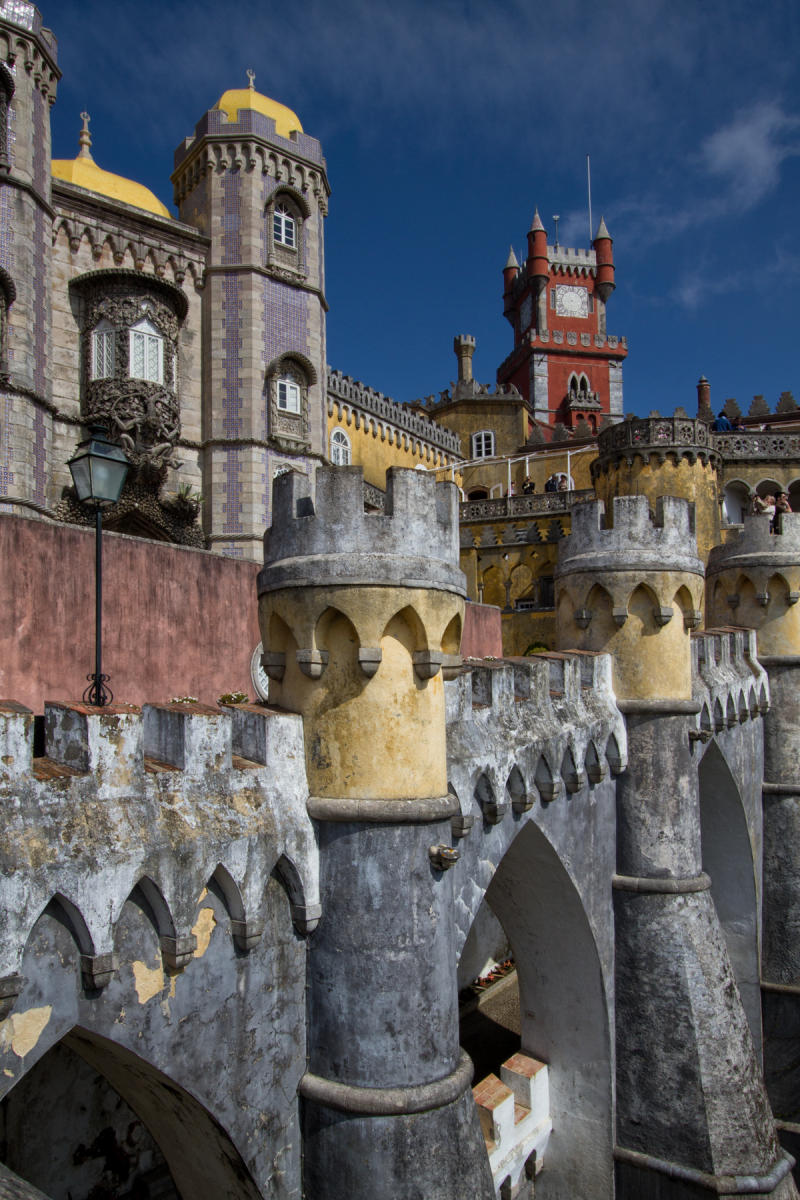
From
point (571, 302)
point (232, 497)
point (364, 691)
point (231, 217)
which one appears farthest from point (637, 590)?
point (571, 302)

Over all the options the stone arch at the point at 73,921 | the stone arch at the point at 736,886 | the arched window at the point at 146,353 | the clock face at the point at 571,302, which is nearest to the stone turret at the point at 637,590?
the stone arch at the point at 736,886

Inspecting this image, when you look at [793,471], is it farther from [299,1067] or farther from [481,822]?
[299,1067]

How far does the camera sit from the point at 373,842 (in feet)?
21.4

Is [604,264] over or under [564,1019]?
over

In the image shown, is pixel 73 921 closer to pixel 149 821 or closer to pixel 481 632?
pixel 149 821

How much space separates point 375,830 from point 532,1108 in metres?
6.47

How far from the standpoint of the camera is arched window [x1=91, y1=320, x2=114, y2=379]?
2172 centimetres

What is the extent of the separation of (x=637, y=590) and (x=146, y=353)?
15.2 metres

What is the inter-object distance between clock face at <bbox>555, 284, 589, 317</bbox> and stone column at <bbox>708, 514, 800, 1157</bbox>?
49.8 m

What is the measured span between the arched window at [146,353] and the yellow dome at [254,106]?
6.76 m

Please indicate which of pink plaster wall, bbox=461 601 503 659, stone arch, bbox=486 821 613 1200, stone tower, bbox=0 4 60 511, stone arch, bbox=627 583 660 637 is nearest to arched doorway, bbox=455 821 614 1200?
stone arch, bbox=486 821 613 1200

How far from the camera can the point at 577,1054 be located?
11203 mm

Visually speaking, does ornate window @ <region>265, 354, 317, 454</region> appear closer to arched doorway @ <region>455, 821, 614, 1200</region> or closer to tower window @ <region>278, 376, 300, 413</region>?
tower window @ <region>278, 376, 300, 413</region>

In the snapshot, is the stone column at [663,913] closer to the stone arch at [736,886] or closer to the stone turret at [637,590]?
the stone turret at [637,590]
